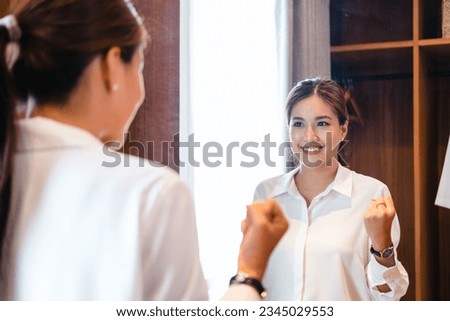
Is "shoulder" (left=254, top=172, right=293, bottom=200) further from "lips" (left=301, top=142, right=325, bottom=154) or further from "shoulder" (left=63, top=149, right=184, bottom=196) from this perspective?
"shoulder" (left=63, top=149, right=184, bottom=196)

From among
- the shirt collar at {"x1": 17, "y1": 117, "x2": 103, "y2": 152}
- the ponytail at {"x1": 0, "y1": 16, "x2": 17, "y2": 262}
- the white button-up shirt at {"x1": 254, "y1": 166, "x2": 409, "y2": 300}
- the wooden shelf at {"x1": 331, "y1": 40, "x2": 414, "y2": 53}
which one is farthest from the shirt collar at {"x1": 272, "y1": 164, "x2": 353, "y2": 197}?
the ponytail at {"x1": 0, "y1": 16, "x2": 17, "y2": 262}

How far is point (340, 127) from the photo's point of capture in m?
1.06

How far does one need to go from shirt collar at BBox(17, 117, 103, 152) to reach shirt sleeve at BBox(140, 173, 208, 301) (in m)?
0.15

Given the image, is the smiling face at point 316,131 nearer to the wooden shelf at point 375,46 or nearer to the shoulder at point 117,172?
the wooden shelf at point 375,46

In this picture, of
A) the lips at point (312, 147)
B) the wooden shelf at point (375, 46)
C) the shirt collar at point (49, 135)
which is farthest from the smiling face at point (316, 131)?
the shirt collar at point (49, 135)

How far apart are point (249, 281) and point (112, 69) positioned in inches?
16.4

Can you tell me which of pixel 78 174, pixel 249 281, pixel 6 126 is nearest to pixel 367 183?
pixel 249 281

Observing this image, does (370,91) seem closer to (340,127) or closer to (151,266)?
(340,127)

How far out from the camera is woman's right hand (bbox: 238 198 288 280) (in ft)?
3.31

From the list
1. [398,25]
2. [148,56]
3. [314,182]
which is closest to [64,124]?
[148,56]

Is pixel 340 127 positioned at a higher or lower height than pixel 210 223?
higher

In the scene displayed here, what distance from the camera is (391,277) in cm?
104

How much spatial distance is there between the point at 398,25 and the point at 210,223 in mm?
497

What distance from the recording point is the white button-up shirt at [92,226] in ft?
2.87
